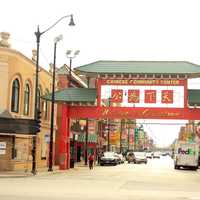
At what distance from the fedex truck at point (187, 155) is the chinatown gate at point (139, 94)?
14.9 metres

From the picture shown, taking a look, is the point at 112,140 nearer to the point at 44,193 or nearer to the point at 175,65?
the point at 175,65

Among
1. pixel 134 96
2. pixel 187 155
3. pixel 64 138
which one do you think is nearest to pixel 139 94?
pixel 134 96

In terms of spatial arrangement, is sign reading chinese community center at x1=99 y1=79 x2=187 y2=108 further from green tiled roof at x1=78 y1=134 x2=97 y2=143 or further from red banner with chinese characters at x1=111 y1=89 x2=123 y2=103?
green tiled roof at x1=78 y1=134 x2=97 y2=143

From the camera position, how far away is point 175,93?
2103 inches

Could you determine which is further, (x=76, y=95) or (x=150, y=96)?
(x=76, y=95)

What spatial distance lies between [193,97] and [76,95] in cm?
1047

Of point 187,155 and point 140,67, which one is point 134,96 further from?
point 187,155

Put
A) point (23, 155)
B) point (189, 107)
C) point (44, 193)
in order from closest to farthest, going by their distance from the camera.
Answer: point (44, 193), point (23, 155), point (189, 107)

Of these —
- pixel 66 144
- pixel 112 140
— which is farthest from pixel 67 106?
pixel 112 140

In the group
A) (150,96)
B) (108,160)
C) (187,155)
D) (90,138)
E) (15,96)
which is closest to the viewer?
(15,96)

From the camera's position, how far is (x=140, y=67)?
180 ft

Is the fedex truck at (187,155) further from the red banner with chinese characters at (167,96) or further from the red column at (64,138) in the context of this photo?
the red column at (64,138)

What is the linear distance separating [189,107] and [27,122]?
1560 centimetres

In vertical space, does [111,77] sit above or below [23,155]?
above
